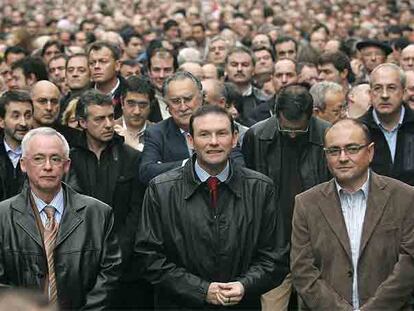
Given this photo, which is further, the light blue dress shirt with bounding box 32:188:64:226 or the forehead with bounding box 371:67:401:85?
the forehead with bounding box 371:67:401:85

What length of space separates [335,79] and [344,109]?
81.5 inches

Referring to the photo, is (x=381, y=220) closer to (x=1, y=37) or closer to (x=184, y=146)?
(x=184, y=146)

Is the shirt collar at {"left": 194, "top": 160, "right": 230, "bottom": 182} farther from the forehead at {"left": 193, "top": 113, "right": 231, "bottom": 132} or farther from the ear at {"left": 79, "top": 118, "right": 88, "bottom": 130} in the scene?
the ear at {"left": 79, "top": 118, "right": 88, "bottom": 130}

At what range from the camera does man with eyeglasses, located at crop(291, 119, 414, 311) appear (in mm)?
6438

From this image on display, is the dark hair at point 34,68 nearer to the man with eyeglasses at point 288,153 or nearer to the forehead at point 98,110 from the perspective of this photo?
the forehead at point 98,110

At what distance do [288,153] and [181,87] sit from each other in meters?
1.11

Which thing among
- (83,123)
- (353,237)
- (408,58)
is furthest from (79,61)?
(353,237)

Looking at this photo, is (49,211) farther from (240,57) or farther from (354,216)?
(240,57)

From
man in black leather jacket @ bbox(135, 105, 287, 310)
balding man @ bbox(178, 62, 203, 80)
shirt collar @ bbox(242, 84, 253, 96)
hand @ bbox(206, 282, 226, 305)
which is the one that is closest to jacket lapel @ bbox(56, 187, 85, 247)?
man in black leather jacket @ bbox(135, 105, 287, 310)

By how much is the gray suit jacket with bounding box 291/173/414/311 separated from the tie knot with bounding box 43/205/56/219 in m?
1.55

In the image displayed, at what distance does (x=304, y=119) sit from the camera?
7.69m

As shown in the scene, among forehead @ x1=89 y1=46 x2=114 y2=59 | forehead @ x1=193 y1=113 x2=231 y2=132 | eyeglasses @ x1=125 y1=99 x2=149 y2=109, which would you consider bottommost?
forehead @ x1=193 y1=113 x2=231 y2=132

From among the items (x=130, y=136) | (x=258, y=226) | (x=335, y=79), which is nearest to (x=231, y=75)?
(x=335, y=79)

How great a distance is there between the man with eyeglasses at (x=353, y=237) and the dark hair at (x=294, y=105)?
3.27 feet
